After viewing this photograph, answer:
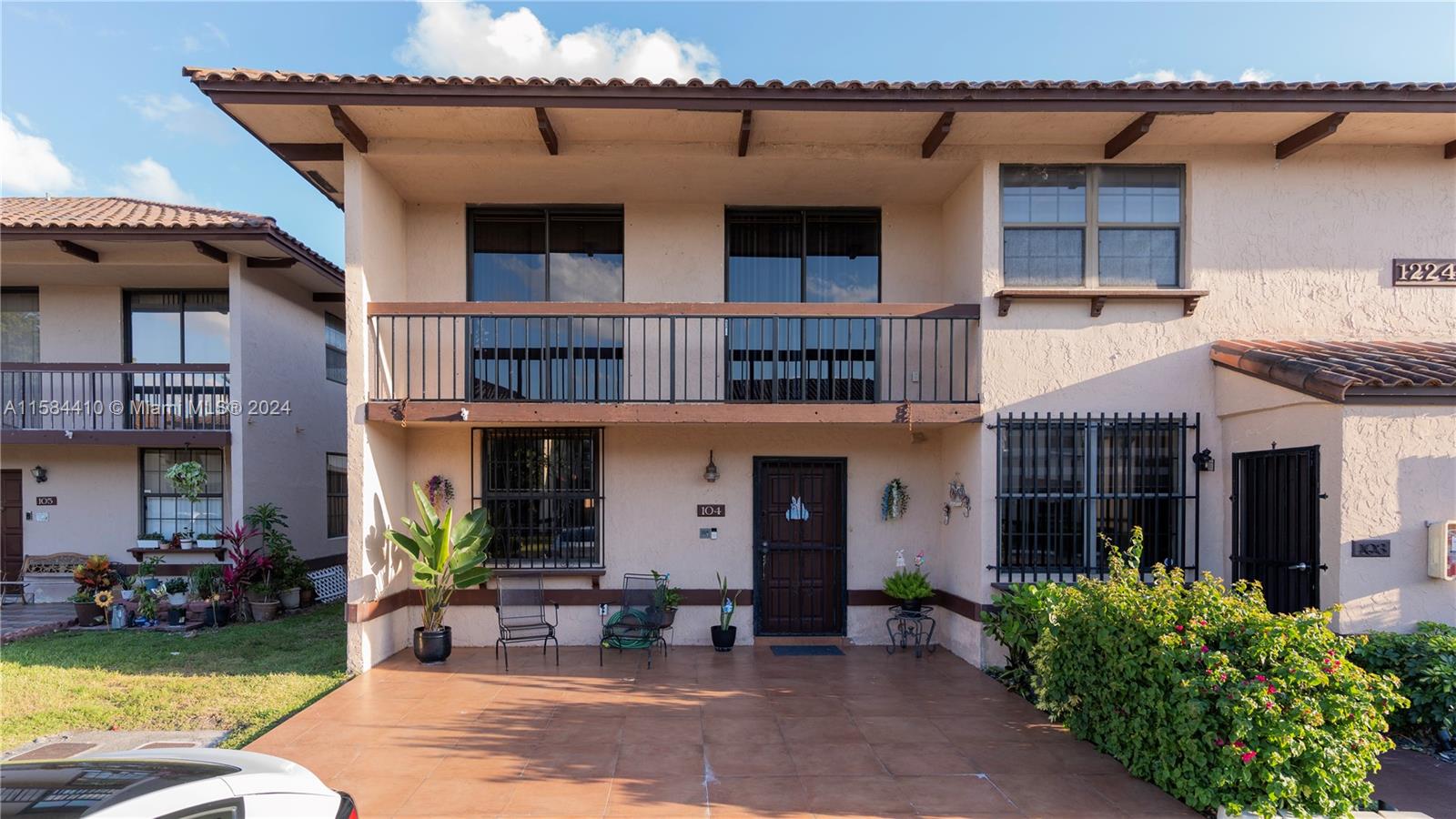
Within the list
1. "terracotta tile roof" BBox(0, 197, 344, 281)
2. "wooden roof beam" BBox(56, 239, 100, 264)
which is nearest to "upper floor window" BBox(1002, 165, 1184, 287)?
"terracotta tile roof" BBox(0, 197, 344, 281)

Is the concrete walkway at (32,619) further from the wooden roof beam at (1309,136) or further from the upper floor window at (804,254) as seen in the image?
the wooden roof beam at (1309,136)

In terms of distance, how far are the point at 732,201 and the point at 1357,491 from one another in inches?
271

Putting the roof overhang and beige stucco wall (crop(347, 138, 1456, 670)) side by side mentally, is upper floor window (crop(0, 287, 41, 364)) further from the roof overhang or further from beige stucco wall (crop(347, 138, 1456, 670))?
beige stucco wall (crop(347, 138, 1456, 670))

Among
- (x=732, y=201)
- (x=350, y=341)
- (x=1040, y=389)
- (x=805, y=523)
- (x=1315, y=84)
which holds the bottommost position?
(x=805, y=523)

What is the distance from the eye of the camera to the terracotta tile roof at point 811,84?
6875 mm

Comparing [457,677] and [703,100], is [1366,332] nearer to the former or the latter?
[703,100]

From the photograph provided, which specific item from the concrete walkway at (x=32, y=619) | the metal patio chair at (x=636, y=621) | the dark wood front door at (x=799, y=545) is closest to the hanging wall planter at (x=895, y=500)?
the dark wood front door at (x=799, y=545)

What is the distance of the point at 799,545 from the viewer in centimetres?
894

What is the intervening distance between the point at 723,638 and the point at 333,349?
10.7m

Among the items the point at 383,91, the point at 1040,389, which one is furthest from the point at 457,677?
the point at 1040,389

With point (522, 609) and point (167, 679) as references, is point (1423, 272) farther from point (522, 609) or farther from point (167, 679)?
point (167, 679)

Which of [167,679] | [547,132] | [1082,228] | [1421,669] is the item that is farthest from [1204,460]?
[167,679]

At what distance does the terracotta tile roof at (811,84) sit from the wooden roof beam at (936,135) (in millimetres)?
309

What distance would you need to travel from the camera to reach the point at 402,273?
29.2 ft
